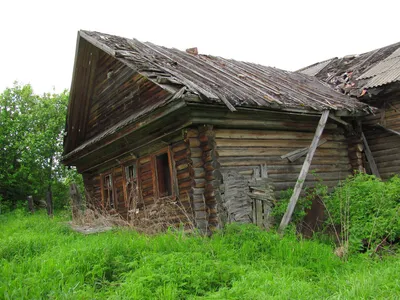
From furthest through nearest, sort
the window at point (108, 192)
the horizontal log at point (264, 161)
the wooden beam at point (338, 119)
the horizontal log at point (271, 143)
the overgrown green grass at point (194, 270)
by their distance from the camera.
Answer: the window at point (108, 192) → the wooden beam at point (338, 119) → the horizontal log at point (271, 143) → the horizontal log at point (264, 161) → the overgrown green grass at point (194, 270)

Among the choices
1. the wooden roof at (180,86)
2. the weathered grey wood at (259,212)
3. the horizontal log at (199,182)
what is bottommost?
the weathered grey wood at (259,212)

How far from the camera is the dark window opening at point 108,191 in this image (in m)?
11.7

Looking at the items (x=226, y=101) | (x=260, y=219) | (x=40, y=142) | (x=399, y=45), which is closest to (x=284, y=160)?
(x=260, y=219)

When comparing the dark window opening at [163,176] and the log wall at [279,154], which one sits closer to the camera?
the log wall at [279,154]

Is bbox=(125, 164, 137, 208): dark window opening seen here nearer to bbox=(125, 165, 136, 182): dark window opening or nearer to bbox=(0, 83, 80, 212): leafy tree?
bbox=(125, 165, 136, 182): dark window opening

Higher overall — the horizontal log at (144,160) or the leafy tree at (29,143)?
the leafy tree at (29,143)

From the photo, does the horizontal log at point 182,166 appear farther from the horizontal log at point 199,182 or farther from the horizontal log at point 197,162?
the horizontal log at point 199,182

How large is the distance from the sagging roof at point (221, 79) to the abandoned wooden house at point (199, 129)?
0.04 metres

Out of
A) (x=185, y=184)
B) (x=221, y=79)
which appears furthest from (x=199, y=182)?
(x=221, y=79)

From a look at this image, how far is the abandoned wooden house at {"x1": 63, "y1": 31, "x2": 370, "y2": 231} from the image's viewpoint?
305 inches

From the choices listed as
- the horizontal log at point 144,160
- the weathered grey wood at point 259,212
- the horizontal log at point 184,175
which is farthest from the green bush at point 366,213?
the horizontal log at point 144,160

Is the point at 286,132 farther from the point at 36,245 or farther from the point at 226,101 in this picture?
the point at 36,245

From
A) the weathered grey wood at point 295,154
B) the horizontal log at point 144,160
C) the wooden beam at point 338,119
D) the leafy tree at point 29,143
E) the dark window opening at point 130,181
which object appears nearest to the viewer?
the weathered grey wood at point 295,154

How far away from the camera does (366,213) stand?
7.52m
